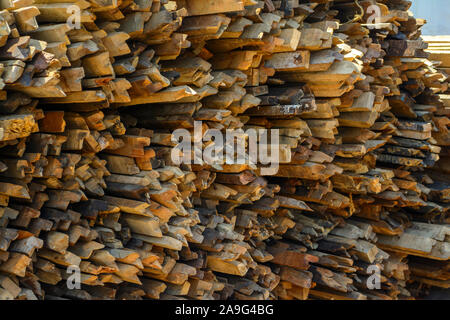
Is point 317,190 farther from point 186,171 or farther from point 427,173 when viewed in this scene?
point 427,173

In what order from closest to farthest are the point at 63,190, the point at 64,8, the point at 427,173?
the point at 64,8
the point at 63,190
the point at 427,173

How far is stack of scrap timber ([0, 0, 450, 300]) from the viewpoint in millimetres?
3061

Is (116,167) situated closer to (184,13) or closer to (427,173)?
(184,13)

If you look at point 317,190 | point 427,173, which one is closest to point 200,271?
point 317,190

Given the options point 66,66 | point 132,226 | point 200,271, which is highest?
point 66,66

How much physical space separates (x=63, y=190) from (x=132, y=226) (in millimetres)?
567

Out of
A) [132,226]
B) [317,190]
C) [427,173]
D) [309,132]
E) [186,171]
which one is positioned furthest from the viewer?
[427,173]

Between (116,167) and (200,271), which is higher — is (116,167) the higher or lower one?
the higher one

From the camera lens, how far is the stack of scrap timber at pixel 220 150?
306 centimetres

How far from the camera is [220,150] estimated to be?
13.2 ft

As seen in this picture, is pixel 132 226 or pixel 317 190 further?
pixel 317 190

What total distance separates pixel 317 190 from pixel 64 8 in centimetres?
285

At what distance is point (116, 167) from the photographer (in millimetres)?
3744

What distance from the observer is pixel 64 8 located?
296 centimetres
